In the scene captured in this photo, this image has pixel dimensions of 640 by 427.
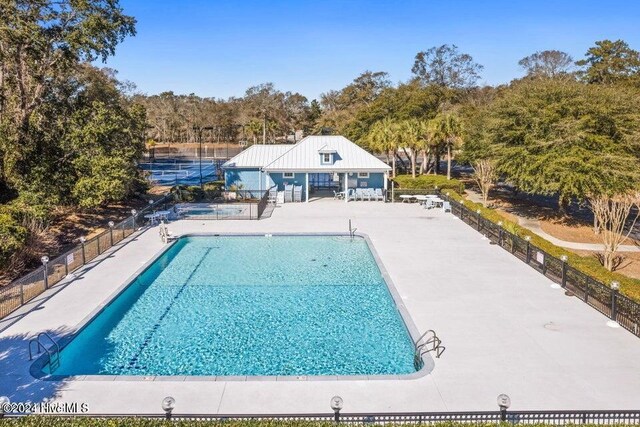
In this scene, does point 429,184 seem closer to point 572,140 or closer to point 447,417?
point 572,140

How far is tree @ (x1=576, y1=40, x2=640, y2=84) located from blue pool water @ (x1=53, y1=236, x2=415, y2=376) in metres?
47.6

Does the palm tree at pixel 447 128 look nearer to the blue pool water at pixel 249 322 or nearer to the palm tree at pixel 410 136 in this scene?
the palm tree at pixel 410 136

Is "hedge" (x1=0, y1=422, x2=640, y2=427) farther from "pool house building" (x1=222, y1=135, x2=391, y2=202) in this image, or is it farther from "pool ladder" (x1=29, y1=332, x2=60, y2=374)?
"pool house building" (x1=222, y1=135, x2=391, y2=202)

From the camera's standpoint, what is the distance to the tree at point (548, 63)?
73188 millimetres

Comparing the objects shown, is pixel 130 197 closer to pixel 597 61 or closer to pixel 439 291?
pixel 439 291

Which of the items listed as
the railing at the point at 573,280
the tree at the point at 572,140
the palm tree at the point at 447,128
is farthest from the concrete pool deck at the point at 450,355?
the palm tree at the point at 447,128

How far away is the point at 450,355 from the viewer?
9727 mm

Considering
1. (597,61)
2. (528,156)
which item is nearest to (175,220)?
(528,156)

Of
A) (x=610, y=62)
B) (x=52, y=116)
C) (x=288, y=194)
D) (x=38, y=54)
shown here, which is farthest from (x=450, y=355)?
(x=610, y=62)

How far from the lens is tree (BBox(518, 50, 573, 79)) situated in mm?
73188

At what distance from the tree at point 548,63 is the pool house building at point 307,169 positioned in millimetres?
54426

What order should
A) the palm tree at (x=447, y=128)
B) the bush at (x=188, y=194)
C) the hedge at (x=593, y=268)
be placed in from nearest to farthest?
the hedge at (x=593, y=268)
the bush at (x=188, y=194)
the palm tree at (x=447, y=128)

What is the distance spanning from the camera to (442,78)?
7781cm

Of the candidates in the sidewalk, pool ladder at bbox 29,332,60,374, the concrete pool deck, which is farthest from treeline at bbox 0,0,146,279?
the sidewalk
